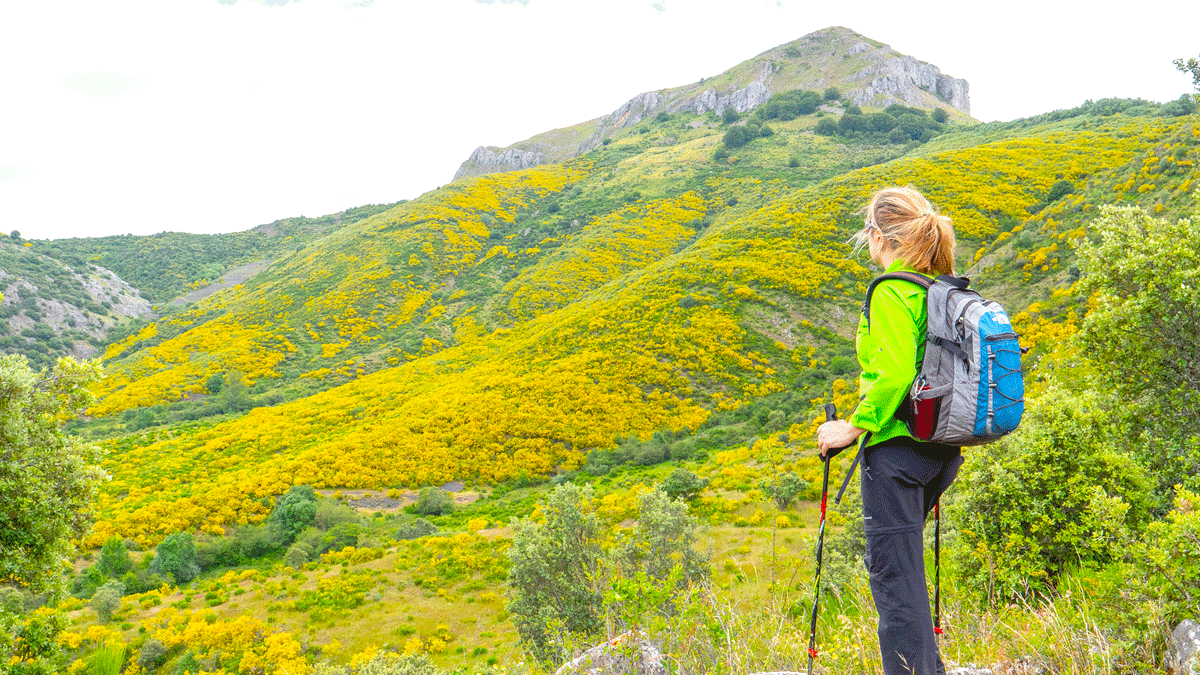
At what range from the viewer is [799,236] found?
3981 cm

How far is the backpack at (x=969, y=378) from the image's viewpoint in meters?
1.94

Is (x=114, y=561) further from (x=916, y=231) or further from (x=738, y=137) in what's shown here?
(x=738, y=137)

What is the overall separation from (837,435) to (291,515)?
24.5m

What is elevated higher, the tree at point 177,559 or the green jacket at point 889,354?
the green jacket at point 889,354

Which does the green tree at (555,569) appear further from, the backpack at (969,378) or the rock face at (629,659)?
the backpack at (969,378)

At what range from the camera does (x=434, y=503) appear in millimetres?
22500

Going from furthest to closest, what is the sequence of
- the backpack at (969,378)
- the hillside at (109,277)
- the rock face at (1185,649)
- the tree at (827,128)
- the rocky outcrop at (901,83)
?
the rocky outcrop at (901,83) → the tree at (827,128) → the hillside at (109,277) → the rock face at (1185,649) → the backpack at (969,378)

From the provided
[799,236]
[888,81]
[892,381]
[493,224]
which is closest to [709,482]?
[892,381]

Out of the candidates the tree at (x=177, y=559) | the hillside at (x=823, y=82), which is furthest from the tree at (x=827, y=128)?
the tree at (x=177, y=559)

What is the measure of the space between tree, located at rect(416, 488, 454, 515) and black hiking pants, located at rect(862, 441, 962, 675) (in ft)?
73.9

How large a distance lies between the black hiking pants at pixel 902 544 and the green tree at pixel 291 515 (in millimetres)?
23530

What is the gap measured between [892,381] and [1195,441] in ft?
23.3

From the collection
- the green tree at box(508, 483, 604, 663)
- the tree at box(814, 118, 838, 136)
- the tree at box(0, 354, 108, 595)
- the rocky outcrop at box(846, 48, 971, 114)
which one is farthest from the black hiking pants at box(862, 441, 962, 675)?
the rocky outcrop at box(846, 48, 971, 114)

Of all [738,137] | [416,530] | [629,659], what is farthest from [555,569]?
[738,137]
